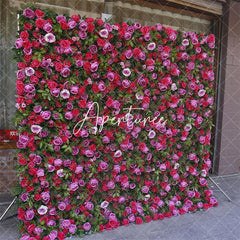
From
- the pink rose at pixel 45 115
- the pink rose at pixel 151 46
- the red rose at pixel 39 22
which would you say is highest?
the red rose at pixel 39 22

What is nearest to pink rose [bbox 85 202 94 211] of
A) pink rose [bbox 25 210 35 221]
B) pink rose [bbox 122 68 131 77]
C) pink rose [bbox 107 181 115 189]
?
pink rose [bbox 107 181 115 189]

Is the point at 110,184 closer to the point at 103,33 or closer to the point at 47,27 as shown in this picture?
the point at 103,33

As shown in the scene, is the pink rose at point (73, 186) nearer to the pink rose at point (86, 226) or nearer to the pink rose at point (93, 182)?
the pink rose at point (93, 182)

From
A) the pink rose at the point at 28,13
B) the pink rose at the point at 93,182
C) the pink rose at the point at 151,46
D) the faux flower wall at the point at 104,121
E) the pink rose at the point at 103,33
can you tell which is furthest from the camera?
the pink rose at the point at 151,46

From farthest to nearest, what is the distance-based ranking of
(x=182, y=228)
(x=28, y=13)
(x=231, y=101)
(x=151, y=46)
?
(x=231, y=101), (x=182, y=228), (x=151, y=46), (x=28, y=13)

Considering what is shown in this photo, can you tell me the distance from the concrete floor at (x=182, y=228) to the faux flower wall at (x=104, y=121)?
10cm

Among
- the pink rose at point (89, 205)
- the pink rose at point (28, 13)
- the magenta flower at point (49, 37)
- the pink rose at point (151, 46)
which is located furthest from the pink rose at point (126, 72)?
the pink rose at point (89, 205)

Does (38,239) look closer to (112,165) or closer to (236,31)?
(112,165)

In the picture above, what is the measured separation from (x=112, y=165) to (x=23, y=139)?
995 mm

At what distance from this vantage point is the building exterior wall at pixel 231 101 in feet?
15.0

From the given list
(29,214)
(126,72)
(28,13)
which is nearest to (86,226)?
(29,214)

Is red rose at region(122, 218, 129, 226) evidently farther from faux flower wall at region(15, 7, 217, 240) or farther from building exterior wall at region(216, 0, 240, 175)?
building exterior wall at region(216, 0, 240, 175)

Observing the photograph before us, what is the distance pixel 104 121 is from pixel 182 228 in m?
1.56

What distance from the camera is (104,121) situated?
9.18 ft
